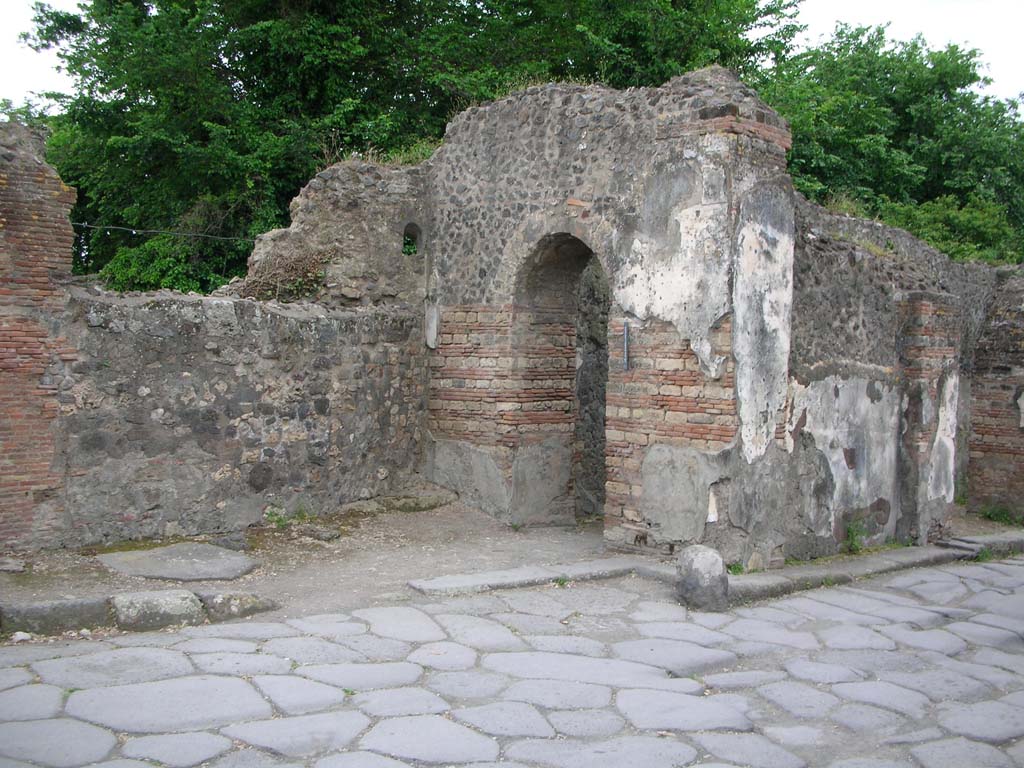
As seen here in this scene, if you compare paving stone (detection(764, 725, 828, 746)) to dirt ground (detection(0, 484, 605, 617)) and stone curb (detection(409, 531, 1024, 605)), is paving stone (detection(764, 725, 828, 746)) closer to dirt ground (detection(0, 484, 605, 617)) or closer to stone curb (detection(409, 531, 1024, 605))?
stone curb (detection(409, 531, 1024, 605))

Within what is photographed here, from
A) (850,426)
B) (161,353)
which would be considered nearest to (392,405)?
(161,353)

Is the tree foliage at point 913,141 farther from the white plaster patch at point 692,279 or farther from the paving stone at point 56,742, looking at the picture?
the paving stone at point 56,742

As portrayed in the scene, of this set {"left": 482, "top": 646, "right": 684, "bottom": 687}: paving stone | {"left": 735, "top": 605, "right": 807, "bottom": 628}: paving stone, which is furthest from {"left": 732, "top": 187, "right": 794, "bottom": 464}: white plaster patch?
{"left": 482, "top": 646, "right": 684, "bottom": 687}: paving stone

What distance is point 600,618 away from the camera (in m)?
5.81

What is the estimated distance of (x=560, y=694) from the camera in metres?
4.45

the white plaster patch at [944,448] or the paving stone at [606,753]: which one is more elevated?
the white plaster patch at [944,448]

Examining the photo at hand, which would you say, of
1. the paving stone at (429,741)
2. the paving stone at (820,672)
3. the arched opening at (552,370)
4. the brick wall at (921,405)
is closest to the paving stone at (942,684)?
the paving stone at (820,672)

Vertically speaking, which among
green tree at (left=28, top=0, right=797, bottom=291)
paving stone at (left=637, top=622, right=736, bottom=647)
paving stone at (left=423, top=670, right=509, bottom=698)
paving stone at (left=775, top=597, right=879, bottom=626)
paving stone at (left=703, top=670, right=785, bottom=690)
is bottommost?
paving stone at (left=775, top=597, right=879, bottom=626)

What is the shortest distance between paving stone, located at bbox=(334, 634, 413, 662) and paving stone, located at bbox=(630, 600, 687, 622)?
150 cm

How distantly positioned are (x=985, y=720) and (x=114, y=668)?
396 centimetres

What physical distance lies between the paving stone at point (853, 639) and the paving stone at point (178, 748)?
3.44 metres

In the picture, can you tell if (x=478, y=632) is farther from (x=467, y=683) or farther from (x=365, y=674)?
(x=365, y=674)

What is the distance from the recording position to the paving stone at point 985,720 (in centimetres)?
430

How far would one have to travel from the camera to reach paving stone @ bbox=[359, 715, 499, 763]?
3711 millimetres
